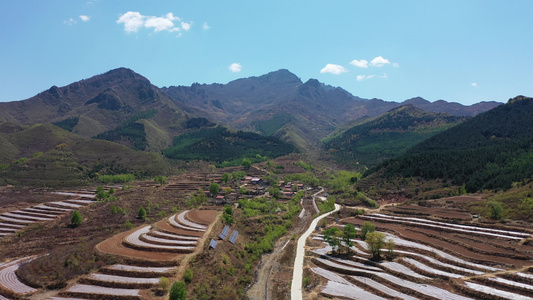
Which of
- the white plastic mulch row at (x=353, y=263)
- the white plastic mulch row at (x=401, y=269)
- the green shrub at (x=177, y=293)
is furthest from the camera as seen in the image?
the white plastic mulch row at (x=353, y=263)

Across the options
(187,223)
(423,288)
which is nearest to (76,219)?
(187,223)

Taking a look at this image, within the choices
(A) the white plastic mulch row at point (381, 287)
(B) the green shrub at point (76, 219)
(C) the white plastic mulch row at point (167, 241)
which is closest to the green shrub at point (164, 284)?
(C) the white plastic mulch row at point (167, 241)

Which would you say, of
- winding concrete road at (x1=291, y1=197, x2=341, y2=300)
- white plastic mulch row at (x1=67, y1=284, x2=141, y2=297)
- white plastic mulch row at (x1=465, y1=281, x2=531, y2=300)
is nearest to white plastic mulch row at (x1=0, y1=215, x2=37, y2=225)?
white plastic mulch row at (x1=67, y1=284, x2=141, y2=297)

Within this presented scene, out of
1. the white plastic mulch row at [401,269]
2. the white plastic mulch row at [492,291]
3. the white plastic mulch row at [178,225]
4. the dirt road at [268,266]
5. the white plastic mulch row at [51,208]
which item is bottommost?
the dirt road at [268,266]

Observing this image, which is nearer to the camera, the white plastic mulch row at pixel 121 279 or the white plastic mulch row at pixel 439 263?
the white plastic mulch row at pixel 121 279

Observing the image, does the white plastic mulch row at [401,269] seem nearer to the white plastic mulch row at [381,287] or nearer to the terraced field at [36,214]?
the white plastic mulch row at [381,287]

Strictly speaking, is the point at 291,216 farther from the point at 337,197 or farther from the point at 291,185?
the point at 291,185
